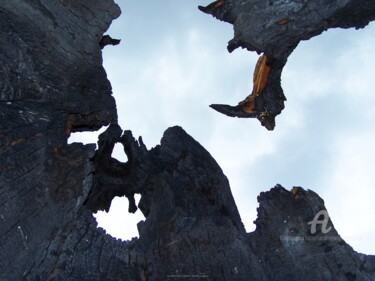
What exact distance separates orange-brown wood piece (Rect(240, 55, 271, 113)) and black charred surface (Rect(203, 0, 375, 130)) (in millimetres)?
226

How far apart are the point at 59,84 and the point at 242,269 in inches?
96.9

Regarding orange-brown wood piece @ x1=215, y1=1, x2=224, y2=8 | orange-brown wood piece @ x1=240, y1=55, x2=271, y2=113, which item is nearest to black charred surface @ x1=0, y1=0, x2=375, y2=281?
orange-brown wood piece @ x1=240, y1=55, x2=271, y2=113

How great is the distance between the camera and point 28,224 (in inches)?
139

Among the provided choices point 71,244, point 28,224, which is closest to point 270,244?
point 71,244

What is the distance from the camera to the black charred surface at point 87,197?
3.59 m

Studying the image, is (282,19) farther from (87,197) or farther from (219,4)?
(87,197)

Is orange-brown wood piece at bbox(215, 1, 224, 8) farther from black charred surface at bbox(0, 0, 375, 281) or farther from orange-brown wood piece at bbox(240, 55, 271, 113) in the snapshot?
black charred surface at bbox(0, 0, 375, 281)

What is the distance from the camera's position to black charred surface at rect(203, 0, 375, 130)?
4992 mm

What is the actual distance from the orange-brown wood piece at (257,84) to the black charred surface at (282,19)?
0.74ft

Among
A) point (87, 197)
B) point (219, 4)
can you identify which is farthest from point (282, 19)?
point (87, 197)

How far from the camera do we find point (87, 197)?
14.2 ft

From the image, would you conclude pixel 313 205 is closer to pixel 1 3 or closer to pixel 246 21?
pixel 246 21

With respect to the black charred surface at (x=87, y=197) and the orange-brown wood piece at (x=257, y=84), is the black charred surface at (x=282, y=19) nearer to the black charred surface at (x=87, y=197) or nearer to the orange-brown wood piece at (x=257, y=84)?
the orange-brown wood piece at (x=257, y=84)

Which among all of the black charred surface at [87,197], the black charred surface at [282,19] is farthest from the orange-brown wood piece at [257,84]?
the black charred surface at [87,197]
